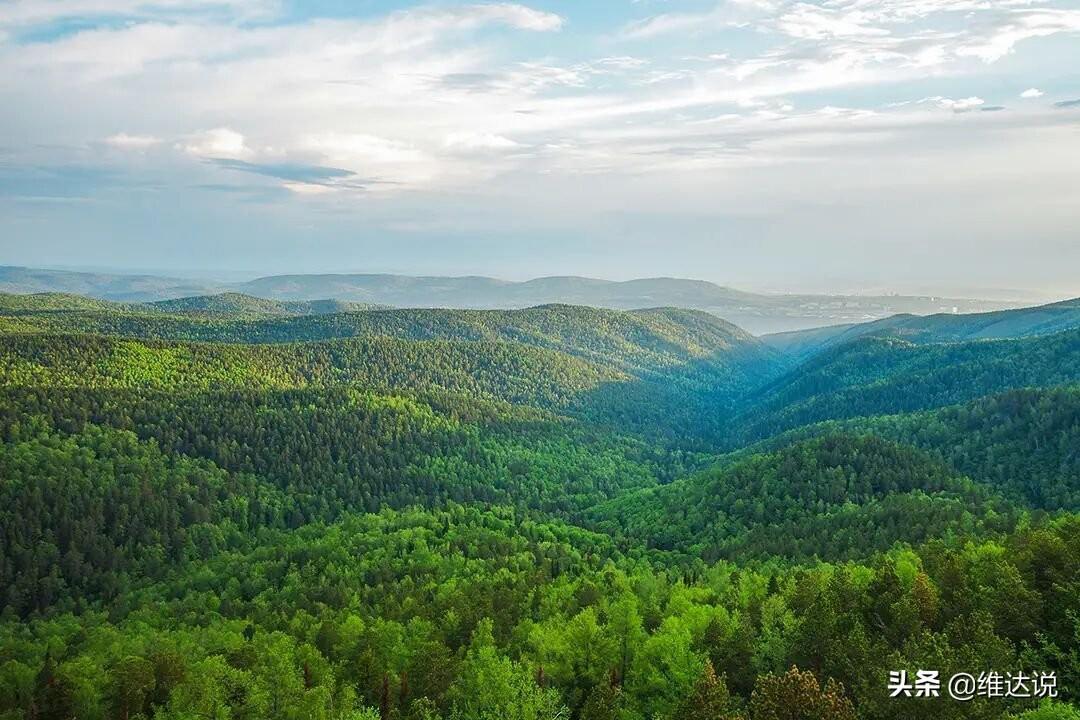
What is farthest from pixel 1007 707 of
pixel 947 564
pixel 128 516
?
pixel 128 516

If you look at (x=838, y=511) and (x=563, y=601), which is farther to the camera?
(x=838, y=511)

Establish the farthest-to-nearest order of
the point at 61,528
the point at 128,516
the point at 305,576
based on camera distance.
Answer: the point at 128,516
the point at 61,528
the point at 305,576

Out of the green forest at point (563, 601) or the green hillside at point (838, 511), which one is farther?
the green hillside at point (838, 511)

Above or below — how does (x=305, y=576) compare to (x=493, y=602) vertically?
below

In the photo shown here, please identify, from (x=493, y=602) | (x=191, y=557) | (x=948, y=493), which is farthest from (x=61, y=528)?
(x=948, y=493)

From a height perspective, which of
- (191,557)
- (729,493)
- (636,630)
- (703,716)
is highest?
(703,716)

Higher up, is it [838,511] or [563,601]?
[563,601]

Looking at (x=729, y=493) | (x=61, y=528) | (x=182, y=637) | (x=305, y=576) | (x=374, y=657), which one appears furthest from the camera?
(x=729, y=493)

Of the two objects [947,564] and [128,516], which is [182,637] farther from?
[947,564]

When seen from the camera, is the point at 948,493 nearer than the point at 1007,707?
No

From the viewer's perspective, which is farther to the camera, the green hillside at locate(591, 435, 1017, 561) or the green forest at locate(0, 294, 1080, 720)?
the green hillside at locate(591, 435, 1017, 561)
